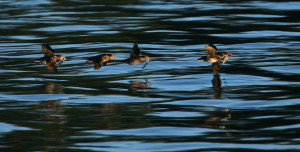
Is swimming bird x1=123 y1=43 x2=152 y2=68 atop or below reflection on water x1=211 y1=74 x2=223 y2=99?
atop

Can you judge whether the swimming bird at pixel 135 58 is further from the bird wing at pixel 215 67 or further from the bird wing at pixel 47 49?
the bird wing at pixel 47 49

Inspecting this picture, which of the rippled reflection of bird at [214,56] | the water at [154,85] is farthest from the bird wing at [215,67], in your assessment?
the water at [154,85]

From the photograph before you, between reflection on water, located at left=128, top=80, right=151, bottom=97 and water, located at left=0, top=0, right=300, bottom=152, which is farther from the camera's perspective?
reflection on water, located at left=128, top=80, right=151, bottom=97

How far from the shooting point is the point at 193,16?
3016cm

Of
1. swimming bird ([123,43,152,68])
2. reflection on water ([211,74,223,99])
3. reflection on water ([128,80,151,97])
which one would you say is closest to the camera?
reflection on water ([211,74,223,99])

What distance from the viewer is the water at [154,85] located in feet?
35.9

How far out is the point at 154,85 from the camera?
1588 cm

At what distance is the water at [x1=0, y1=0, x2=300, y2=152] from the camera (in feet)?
35.9

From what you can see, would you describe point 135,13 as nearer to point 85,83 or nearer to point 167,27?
point 167,27

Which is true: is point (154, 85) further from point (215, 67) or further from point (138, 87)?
point (215, 67)

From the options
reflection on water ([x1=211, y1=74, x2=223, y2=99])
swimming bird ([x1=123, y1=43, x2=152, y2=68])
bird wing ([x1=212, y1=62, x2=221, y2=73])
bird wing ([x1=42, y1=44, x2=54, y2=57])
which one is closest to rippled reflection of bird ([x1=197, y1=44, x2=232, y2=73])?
bird wing ([x1=212, y1=62, x2=221, y2=73])

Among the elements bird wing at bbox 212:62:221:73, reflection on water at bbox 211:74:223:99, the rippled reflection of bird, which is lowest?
reflection on water at bbox 211:74:223:99

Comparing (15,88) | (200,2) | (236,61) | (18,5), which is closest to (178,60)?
(236,61)

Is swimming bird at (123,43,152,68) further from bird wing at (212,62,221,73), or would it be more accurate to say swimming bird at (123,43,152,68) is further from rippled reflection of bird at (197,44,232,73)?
bird wing at (212,62,221,73)
